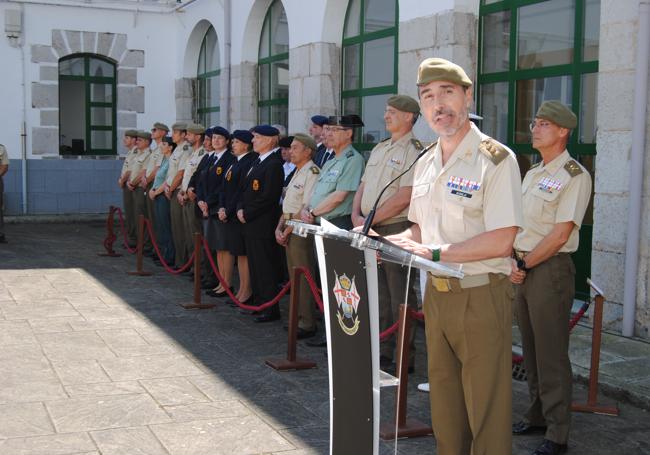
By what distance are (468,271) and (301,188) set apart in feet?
14.1

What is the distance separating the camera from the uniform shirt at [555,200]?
4.55 meters

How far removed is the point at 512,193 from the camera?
3.26 meters

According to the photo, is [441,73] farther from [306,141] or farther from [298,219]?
[306,141]

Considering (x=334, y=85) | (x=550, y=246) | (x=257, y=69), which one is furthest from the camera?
(x=257, y=69)

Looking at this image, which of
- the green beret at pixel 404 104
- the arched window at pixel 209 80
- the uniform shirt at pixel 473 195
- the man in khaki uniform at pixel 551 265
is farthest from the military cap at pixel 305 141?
the arched window at pixel 209 80

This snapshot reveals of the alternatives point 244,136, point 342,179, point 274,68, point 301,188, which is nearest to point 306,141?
point 301,188

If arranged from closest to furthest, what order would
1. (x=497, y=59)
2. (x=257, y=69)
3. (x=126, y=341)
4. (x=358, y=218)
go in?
1. (x=358, y=218)
2. (x=126, y=341)
3. (x=497, y=59)
4. (x=257, y=69)

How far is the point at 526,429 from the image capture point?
480cm

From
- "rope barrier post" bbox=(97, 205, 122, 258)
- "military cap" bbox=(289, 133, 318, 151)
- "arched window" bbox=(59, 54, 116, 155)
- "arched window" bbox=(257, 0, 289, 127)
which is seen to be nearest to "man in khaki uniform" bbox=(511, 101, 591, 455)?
"military cap" bbox=(289, 133, 318, 151)

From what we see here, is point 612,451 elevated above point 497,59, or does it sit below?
below

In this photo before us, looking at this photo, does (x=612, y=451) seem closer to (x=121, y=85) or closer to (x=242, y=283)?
(x=242, y=283)

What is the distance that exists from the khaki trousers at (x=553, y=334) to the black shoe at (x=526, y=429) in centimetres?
19

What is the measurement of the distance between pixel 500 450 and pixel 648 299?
362 cm

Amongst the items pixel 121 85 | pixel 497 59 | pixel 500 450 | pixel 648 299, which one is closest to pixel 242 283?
pixel 497 59
